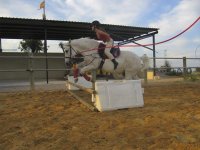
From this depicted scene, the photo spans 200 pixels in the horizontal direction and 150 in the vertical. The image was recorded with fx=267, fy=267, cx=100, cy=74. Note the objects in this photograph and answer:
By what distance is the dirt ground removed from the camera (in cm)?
314

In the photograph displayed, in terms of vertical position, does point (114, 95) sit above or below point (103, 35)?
below

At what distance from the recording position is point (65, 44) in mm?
7129

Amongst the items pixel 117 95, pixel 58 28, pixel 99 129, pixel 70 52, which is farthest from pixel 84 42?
pixel 58 28

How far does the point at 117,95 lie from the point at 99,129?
1639mm

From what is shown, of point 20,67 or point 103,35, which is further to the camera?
point 20,67

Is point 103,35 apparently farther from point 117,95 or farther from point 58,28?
point 58,28

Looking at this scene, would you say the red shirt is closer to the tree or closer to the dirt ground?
the dirt ground

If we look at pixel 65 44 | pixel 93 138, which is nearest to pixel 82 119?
pixel 93 138

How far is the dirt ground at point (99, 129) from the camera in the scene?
3.14 meters

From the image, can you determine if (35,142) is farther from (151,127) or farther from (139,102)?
(139,102)

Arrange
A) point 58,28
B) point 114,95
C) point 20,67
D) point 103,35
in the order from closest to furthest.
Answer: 1. point 114,95
2. point 103,35
3. point 58,28
4. point 20,67

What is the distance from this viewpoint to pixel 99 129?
3.77 metres

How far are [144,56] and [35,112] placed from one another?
6.00 meters

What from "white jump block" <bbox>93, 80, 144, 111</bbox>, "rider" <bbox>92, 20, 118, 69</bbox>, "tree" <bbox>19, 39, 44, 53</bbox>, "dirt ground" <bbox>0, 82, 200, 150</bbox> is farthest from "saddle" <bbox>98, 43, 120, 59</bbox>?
"tree" <bbox>19, 39, 44, 53</bbox>
